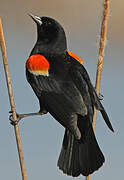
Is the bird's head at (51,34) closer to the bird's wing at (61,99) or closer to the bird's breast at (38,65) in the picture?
the bird's breast at (38,65)

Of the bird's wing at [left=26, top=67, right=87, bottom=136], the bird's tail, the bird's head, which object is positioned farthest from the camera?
the bird's head

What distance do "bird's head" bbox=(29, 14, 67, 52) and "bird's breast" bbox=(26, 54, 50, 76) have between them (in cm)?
18

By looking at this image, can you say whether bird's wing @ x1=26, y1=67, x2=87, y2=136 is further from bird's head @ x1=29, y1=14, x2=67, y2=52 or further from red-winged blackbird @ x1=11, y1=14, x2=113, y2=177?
bird's head @ x1=29, y1=14, x2=67, y2=52

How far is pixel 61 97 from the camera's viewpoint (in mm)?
2500

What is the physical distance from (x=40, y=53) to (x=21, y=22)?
2405 mm

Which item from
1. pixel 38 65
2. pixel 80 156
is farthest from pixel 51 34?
pixel 80 156

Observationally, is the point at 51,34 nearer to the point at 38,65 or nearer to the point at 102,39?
the point at 38,65

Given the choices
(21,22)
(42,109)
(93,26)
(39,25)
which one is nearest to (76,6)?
(93,26)

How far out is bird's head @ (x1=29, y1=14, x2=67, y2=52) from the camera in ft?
9.42

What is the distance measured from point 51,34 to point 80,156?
0.75m

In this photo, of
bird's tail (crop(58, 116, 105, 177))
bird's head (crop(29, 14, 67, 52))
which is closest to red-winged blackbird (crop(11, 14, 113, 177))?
bird's tail (crop(58, 116, 105, 177))

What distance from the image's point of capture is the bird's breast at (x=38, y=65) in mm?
2643

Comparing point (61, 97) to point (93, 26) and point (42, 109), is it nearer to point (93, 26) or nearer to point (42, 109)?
point (42, 109)

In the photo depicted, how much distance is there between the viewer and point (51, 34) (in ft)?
9.60
